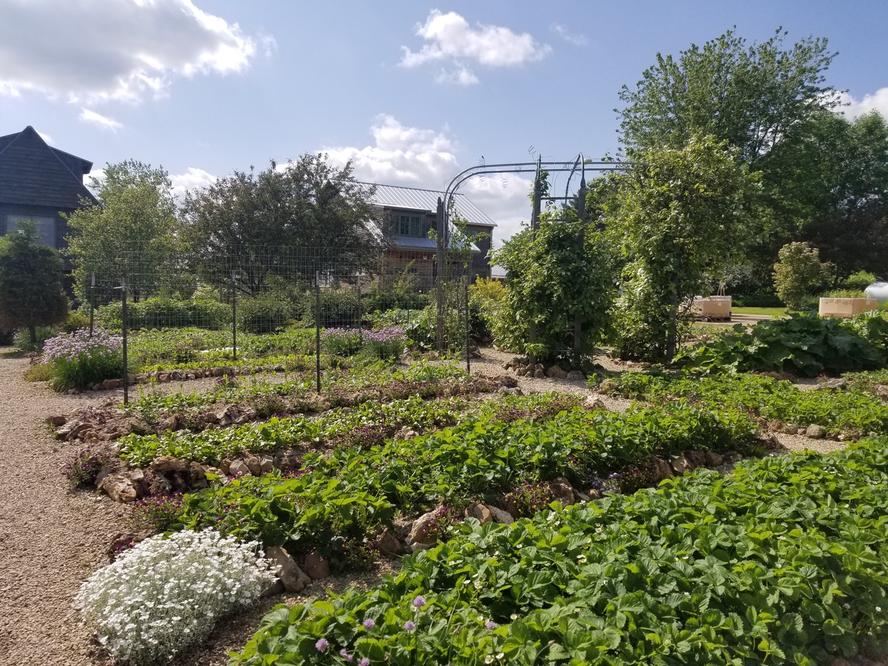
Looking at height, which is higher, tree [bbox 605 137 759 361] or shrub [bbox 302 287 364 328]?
tree [bbox 605 137 759 361]

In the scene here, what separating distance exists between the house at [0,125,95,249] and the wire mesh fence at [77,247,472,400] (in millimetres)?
10602

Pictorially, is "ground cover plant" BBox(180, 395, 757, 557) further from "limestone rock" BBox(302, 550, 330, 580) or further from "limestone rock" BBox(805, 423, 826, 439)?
"limestone rock" BBox(805, 423, 826, 439)

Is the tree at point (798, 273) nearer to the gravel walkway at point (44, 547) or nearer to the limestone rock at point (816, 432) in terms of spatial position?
the limestone rock at point (816, 432)

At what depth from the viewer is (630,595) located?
80.0 inches

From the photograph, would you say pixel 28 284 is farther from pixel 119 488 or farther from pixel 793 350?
pixel 793 350

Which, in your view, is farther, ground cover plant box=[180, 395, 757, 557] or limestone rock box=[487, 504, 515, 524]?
limestone rock box=[487, 504, 515, 524]

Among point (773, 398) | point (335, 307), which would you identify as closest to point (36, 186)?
point (335, 307)

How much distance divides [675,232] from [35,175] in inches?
1130

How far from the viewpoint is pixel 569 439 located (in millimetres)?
4211

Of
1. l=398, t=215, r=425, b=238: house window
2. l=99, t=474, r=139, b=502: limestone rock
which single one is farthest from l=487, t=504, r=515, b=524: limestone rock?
l=398, t=215, r=425, b=238: house window

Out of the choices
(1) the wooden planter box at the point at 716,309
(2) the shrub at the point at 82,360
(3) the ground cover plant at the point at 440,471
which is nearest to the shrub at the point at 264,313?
(2) the shrub at the point at 82,360

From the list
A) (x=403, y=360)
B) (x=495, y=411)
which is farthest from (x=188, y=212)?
(x=495, y=411)

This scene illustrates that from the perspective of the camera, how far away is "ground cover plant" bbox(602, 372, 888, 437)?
5.89m

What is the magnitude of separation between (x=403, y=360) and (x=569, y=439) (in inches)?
286
